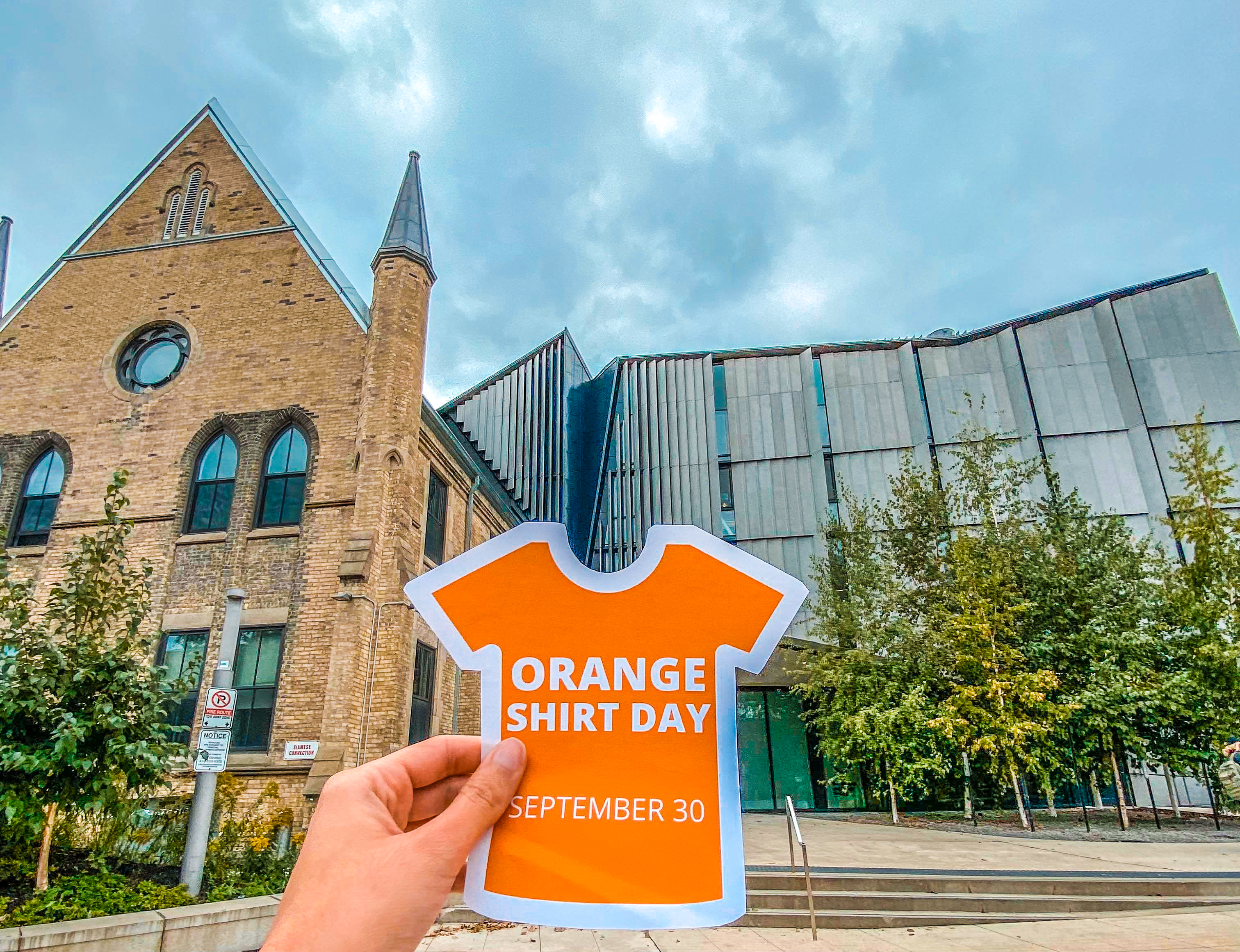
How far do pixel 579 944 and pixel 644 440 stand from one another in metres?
29.7

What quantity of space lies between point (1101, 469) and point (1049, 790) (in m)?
20.2

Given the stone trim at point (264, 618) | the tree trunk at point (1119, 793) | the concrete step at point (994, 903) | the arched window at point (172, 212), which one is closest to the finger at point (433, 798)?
the concrete step at point (994, 903)

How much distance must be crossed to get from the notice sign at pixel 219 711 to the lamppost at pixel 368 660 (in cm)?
332

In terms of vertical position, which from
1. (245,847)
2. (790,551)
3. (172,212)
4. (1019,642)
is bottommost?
(245,847)

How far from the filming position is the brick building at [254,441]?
11812 mm

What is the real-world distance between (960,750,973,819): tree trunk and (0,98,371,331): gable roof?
594 inches

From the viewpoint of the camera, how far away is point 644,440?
3644 centimetres

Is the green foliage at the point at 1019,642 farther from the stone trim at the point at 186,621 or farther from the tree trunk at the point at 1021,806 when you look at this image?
the stone trim at the point at 186,621

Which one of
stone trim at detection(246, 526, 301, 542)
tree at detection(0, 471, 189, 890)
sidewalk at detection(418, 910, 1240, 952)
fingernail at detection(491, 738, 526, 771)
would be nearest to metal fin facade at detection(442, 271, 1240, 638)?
stone trim at detection(246, 526, 301, 542)

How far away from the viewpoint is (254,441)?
1362cm

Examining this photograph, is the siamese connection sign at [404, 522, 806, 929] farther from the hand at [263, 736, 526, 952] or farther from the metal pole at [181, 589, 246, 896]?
the metal pole at [181, 589, 246, 896]

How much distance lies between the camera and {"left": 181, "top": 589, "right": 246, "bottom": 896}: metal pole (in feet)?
25.1

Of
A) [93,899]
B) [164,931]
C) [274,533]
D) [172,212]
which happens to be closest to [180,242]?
[172,212]

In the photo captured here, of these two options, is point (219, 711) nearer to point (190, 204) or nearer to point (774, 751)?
point (190, 204)
